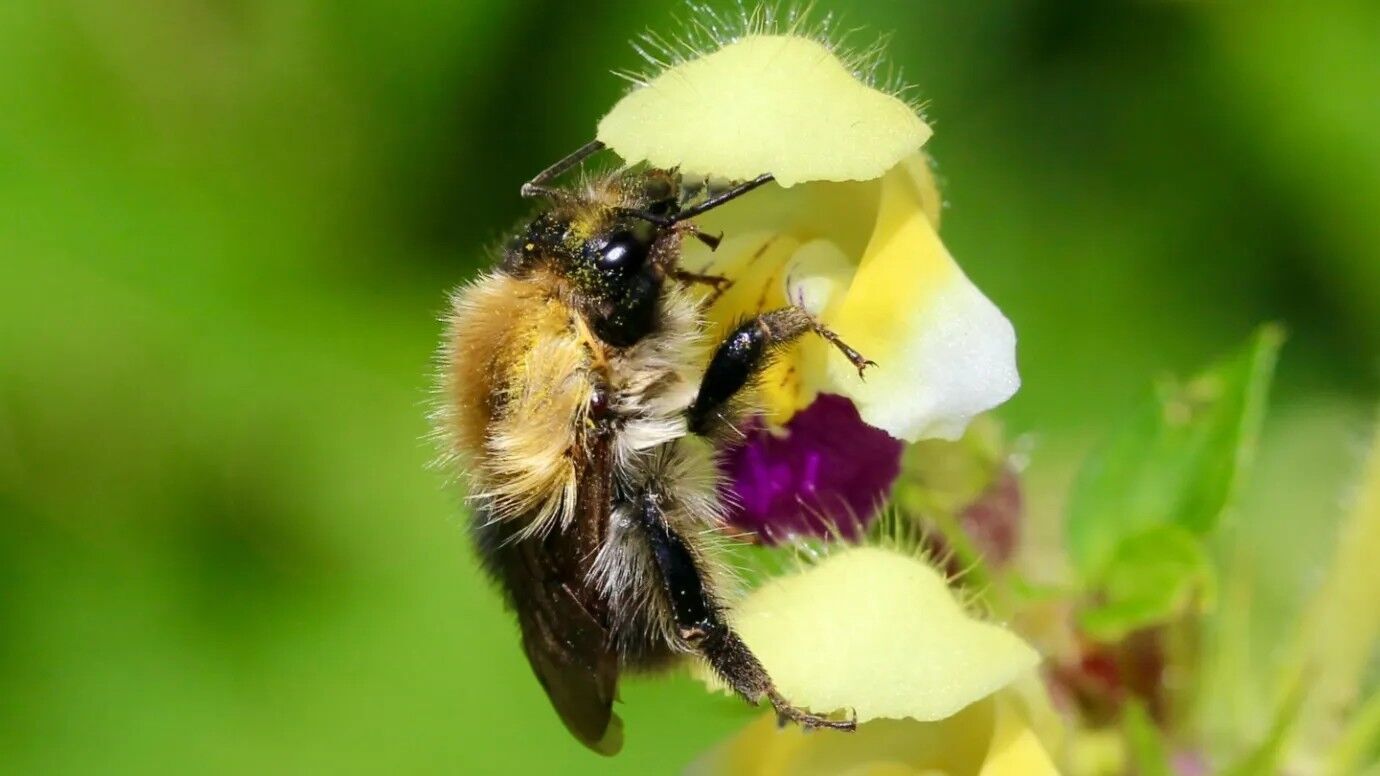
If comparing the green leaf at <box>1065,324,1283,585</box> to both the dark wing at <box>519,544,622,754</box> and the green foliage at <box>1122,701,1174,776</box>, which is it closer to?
the green foliage at <box>1122,701,1174,776</box>

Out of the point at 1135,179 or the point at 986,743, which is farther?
the point at 1135,179

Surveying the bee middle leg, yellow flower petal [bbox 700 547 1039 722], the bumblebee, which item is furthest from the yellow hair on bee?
yellow flower petal [bbox 700 547 1039 722]

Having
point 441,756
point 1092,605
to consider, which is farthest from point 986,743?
point 441,756

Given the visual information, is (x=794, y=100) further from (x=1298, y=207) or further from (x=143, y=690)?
(x=143, y=690)

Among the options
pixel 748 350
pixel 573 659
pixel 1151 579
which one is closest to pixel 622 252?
pixel 748 350

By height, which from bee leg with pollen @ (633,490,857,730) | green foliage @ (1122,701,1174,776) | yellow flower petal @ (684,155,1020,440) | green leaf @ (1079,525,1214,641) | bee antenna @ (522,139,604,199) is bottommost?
green foliage @ (1122,701,1174,776)
